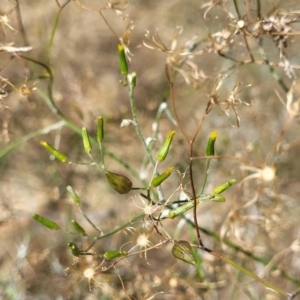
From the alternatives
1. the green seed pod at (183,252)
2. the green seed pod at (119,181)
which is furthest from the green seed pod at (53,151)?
the green seed pod at (183,252)

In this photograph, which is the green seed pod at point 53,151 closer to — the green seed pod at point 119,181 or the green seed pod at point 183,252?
the green seed pod at point 119,181

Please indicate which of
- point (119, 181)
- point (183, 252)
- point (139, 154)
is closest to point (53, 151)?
point (119, 181)

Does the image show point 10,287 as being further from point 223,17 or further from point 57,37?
point 223,17

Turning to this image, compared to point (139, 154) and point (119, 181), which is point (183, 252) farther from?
point (139, 154)

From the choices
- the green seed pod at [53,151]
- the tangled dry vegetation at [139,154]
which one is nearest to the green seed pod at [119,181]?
the green seed pod at [53,151]

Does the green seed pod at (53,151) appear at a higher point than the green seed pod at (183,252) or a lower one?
higher

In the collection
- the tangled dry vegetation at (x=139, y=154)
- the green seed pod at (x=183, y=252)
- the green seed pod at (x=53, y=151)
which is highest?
the green seed pod at (x=53, y=151)

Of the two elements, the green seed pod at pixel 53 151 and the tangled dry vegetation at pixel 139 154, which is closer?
the green seed pod at pixel 53 151

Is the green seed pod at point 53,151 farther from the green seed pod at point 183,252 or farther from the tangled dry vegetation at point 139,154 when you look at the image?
the tangled dry vegetation at point 139,154

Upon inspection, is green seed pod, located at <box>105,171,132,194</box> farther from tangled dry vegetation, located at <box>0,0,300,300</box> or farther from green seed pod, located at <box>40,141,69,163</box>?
tangled dry vegetation, located at <box>0,0,300,300</box>

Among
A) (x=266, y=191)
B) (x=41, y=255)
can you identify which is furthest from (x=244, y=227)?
(x=41, y=255)

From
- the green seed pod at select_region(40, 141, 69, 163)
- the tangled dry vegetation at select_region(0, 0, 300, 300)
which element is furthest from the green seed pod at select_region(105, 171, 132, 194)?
the tangled dry vegetation at select_region(0, 0, 300, 300)
